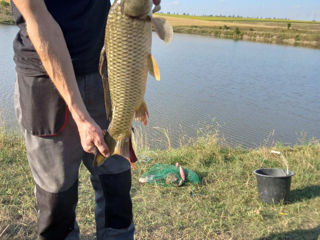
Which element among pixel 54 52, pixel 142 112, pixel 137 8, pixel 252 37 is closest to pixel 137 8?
pixel 137 8

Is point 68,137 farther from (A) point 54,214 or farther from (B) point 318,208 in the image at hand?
(B) point 318,208

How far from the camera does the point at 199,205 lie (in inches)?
149

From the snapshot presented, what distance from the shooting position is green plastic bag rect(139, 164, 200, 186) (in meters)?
4.19

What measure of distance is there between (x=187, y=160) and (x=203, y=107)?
20.1 feet

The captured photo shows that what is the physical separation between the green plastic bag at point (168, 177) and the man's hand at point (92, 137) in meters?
2.32

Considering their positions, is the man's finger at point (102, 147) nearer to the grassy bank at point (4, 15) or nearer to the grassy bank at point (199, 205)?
the grassy bank at point (199, 205)

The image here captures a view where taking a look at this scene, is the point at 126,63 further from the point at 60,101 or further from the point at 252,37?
the point at 252,37

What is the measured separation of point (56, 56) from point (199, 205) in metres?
2.58

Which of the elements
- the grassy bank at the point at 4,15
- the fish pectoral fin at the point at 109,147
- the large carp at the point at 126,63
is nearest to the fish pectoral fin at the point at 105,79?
the large carp at the point at 126,63

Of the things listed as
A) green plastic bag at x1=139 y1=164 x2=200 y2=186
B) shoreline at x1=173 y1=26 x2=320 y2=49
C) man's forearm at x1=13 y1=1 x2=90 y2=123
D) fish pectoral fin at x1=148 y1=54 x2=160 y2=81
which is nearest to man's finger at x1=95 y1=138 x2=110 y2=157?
man's forearm at x1=13 y1=1 x2=90 y2=123

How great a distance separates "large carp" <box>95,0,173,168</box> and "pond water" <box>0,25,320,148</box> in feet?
14.7

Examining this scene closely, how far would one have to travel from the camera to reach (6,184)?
3748 millimetres

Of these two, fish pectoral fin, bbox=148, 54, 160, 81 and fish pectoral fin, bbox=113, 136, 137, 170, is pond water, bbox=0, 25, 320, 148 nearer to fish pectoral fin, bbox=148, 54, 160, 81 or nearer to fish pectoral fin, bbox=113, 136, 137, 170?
fish pectoral fin, bbox=113, 136, 137, 170

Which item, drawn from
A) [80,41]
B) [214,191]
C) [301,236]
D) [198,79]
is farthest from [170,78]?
[80,41]
